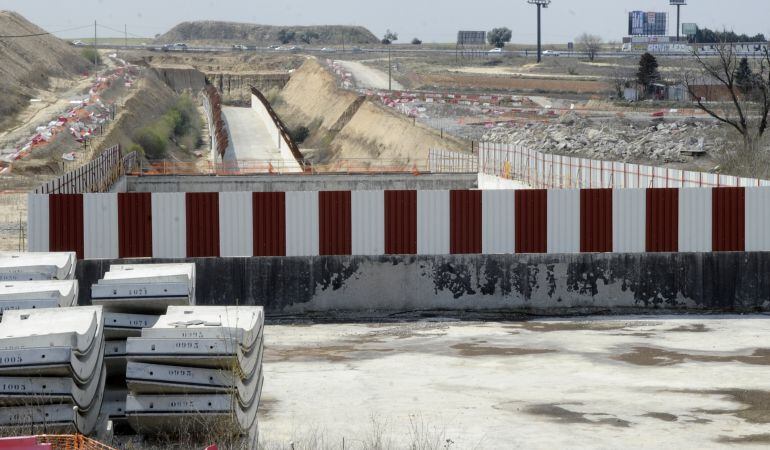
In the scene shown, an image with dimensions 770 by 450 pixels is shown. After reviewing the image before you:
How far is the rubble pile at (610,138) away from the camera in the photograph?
54.6m

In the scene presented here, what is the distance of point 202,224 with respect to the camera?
884 inches

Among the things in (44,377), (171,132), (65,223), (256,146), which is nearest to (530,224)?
(65,223)

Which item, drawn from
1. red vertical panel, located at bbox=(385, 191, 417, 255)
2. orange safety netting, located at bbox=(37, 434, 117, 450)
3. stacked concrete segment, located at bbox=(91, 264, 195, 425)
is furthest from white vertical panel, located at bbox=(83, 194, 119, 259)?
orange safety netting, located at bbox=(37, 434, 117, 450)

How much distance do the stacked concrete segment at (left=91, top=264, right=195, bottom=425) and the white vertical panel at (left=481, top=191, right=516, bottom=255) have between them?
10.7 m

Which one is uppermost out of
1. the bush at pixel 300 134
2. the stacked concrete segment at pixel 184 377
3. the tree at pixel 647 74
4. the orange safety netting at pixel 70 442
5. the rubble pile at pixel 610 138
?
the tree at pixel 647 74

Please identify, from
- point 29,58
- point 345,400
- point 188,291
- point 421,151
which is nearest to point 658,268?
point 345,400

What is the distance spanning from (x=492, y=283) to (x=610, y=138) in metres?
39.1

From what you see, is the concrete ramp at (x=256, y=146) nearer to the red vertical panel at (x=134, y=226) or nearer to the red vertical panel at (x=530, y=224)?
the red vertical panel at (x=134, y=226)

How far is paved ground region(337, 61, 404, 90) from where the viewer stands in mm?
128000

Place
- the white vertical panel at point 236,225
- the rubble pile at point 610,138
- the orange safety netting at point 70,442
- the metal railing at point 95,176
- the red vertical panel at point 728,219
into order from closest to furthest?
1. the orange safety netting at point 70,442
2. the white vertical panel at point 236,225
3. the red vertical panel at point 728,219
4. the metal railing at point 95,176
5. the rubble pile at point 610,138

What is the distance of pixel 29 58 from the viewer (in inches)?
4304

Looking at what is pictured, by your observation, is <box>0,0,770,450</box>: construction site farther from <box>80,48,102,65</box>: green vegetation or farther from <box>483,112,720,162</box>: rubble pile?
<box>80,48,102,65</box>: green vegetation

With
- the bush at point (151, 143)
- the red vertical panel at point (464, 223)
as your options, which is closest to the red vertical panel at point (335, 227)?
the red vertical panel at point (464, 223)

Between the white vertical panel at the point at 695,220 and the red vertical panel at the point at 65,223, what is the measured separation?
37.1 ft
